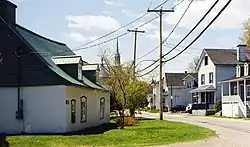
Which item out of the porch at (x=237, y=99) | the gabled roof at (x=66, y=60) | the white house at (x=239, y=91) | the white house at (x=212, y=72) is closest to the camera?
the gabled roof at (x=66, y=60)

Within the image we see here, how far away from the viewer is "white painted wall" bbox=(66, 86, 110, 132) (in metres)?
30.0

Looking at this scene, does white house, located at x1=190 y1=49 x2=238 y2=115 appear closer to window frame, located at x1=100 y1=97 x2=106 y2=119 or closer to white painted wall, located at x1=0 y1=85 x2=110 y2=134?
window frame, located at x1=100 y1=97 x2=106 y2=119

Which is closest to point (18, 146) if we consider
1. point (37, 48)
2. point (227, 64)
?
point (37, 48)

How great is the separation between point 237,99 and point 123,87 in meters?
25.9

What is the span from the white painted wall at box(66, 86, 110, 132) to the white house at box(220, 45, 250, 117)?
21494mm

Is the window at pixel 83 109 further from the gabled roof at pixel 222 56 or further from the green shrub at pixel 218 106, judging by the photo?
the gabled roof at pixel 222 56

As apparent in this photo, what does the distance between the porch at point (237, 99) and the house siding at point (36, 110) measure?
32.1 metres

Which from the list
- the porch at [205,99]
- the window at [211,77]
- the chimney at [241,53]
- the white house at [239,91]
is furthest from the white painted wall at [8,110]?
the window at [211,77]

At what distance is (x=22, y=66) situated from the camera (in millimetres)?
30078

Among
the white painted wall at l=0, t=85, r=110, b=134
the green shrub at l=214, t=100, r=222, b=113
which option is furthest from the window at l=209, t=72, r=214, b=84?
the white painted wall at l=0, t=85, r=110, b=134

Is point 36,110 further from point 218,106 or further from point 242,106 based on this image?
point 218,106

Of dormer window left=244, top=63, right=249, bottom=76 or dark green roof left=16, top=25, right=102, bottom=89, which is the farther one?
dormer window left=244, top=63, right=249, bottom=76

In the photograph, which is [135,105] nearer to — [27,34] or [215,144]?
[27,34]

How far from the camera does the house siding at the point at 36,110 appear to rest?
29.1 metres
